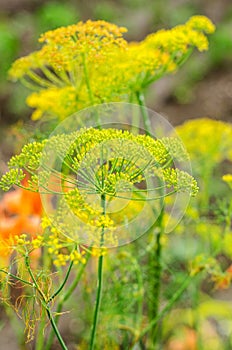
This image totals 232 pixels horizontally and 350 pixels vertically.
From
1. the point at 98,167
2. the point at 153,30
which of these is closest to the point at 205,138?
the point at 98,167

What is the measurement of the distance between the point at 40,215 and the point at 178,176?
0.45 meters

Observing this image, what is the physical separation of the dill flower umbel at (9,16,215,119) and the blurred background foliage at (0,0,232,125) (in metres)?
1.80

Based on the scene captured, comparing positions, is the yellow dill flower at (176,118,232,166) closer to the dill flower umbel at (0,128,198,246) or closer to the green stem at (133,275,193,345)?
the green stem at (133,275,193,345)

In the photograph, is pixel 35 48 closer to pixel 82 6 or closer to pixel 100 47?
pixel 82 6

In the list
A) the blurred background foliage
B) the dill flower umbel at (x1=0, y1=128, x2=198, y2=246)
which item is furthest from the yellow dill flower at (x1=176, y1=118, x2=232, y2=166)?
the blurred background foliage

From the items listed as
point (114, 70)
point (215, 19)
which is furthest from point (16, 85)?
point (114, 70)

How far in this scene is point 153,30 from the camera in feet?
11.1

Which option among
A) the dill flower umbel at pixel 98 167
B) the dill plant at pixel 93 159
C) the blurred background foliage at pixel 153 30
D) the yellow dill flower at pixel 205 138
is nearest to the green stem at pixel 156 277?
the dill plant at pixel 93 159

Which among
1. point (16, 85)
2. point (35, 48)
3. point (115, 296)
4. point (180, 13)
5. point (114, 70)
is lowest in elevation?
point (115, 296)

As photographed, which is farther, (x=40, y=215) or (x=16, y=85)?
(x=16, y=85)

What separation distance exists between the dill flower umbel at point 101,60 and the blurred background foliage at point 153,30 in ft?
5.91

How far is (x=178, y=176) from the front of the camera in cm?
58

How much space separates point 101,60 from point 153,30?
264 centimetres

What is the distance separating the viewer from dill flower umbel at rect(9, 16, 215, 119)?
2.54 ft
